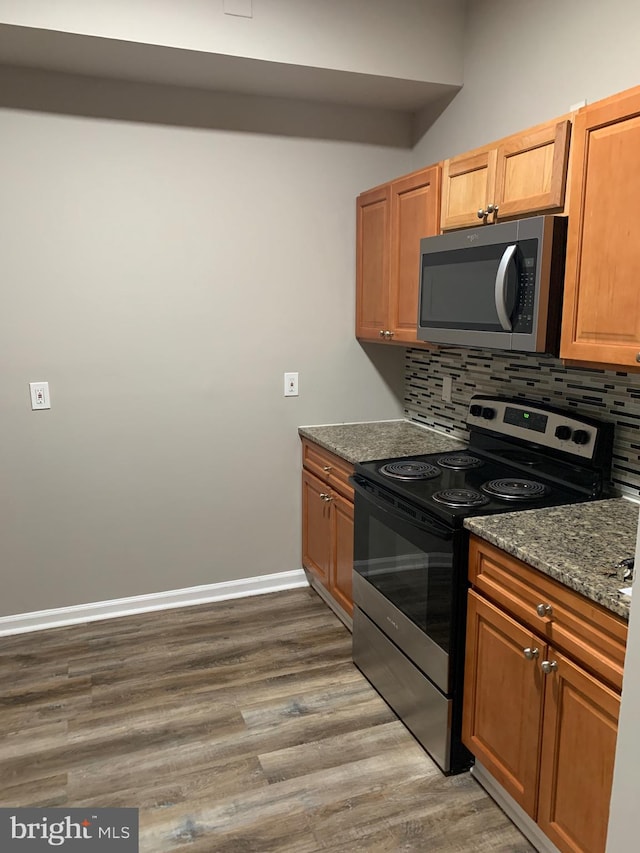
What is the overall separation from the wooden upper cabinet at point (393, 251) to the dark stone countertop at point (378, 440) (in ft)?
1.59

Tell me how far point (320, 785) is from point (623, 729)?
1166 millimetres

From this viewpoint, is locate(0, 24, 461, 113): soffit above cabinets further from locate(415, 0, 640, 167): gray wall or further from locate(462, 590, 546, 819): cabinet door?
locate(462, 590, 546, 819): cabinet door

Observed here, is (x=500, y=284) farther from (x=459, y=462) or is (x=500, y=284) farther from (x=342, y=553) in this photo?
(x=342, y=553)

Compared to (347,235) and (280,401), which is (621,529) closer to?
(280,401)

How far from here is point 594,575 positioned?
150 centimetres

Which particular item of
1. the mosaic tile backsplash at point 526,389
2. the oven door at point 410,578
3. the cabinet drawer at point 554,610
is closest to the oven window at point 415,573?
the oven door at point 410,578

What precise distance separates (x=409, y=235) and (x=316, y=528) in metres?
1.49

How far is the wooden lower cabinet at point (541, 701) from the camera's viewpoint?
1477 millimetres

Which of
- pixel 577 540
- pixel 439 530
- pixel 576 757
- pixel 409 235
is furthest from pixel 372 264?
pixel 576 757

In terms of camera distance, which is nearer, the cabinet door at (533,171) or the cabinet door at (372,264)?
the cabinet door at (533,171)

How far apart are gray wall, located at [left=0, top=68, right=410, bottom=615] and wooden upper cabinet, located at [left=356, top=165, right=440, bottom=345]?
0.13 m

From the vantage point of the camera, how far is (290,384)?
3289mm

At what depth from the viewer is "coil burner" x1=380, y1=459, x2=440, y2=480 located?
7.77 ft

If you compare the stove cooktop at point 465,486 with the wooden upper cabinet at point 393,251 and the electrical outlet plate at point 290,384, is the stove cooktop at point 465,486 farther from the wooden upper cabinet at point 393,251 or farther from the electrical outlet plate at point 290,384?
the electrical outlet plate at point 290,384
